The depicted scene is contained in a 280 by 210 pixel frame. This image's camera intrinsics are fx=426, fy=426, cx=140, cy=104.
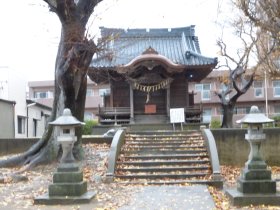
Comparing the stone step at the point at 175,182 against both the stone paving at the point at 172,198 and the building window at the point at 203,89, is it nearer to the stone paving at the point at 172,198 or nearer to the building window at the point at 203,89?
the stone paving at the point at 172,198

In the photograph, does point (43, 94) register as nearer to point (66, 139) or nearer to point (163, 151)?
point (163, 151)

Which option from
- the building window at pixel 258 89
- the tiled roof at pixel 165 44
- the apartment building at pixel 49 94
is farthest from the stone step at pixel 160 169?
the apartment building at pixel 49 94

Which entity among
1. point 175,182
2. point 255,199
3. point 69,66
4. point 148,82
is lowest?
point 175,182

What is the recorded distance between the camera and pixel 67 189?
33.8 feet

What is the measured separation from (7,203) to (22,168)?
5.14 meters

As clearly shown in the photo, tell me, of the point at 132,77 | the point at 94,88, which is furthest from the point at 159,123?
the point at 94,88

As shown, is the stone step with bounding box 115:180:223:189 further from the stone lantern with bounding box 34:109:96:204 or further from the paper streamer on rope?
the paper streamer on rope

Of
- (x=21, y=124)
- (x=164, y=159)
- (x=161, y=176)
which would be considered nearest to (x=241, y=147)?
(x=164, y=159)

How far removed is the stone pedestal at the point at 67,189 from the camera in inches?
395

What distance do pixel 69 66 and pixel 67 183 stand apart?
5.10 m

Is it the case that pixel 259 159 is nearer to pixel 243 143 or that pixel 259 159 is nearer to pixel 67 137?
pixel 67 137

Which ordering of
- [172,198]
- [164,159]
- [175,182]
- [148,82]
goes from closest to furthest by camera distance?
[172,198], [175,182], [164,159], [148,82]

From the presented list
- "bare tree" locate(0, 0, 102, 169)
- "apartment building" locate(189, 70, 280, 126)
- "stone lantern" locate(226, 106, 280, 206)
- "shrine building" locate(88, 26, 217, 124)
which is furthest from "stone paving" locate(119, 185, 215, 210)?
"apartment building" locate(189, 70, 280, 126)

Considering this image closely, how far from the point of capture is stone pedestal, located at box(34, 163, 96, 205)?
10.0m
